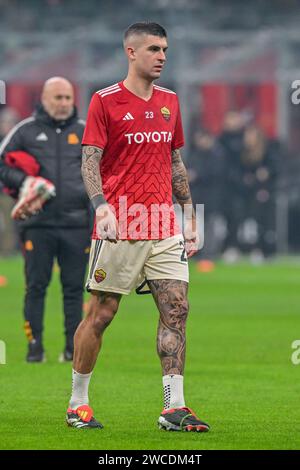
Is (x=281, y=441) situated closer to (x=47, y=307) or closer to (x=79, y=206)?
(x=79, y=206)

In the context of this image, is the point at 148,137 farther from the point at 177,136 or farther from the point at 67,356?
the point at 67,356

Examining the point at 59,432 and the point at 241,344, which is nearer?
the point at 59,432

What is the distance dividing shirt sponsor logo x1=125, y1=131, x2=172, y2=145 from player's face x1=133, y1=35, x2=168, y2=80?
0.36m

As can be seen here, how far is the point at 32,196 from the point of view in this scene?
1358 centimetres

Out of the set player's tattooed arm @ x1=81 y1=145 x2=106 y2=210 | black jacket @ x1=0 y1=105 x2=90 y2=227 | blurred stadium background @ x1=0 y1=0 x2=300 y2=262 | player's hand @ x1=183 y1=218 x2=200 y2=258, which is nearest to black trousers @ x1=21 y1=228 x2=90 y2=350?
black jacket @ x1=0 y1=105 x2=90 y2=227

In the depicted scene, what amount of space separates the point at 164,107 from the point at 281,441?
229 centimetres

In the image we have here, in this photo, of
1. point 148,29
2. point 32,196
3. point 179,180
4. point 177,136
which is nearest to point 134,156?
point 177,136

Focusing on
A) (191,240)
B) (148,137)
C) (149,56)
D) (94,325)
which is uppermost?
(149,56)

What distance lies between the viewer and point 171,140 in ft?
33.6

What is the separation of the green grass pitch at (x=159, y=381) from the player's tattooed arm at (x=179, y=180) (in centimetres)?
147

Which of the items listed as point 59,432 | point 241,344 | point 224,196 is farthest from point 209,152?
point 59,432

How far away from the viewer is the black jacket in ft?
46.4

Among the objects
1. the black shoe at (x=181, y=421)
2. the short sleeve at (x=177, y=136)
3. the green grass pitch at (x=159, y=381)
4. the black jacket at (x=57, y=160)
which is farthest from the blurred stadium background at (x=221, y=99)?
the black shoe at (x=181, y=421)

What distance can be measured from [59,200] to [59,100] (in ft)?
2.91
